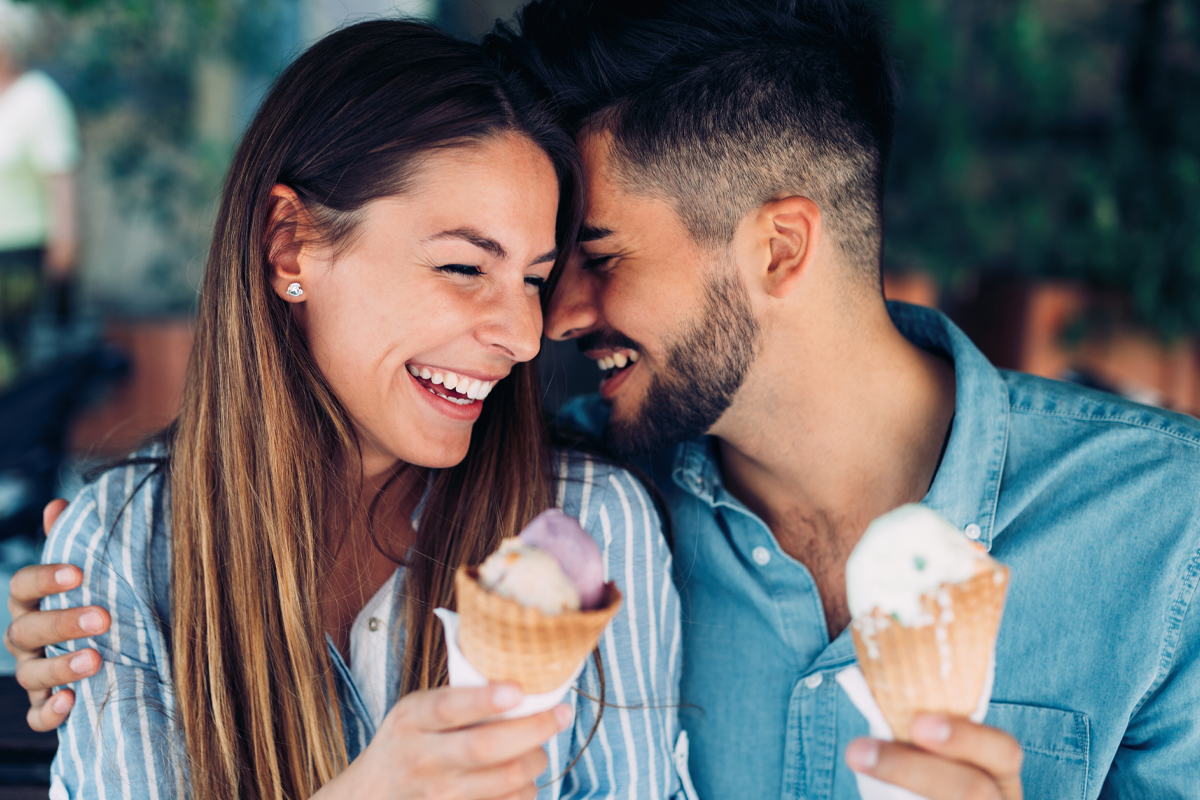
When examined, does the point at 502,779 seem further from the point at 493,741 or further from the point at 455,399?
the point at 455,399

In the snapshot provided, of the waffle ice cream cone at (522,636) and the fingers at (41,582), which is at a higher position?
the fingers at (41,582)

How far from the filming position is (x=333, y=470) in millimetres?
1728

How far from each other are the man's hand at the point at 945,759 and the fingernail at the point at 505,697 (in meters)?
0.40

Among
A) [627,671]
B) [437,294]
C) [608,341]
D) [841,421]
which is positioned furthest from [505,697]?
[841,421]

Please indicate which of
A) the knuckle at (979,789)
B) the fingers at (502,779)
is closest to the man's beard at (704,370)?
the fingers at (502,779)

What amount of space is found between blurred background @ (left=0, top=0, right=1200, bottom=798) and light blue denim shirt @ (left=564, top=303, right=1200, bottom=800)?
257 cm

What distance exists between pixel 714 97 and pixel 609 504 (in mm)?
866

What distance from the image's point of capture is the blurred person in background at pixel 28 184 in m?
5.00

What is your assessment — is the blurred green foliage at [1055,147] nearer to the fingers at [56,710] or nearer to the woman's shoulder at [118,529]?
the woman's shoulder at [118,529]

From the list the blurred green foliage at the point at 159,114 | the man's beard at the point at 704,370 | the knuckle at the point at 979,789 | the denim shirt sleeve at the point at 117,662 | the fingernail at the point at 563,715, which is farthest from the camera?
the blurred green foliage at the point at 159,114

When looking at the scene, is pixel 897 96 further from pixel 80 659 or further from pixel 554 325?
pixel 80 659

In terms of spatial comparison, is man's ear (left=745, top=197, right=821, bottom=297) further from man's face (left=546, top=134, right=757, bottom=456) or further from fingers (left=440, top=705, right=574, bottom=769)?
fingers (left=440, top=705, right=574, bottom=769)

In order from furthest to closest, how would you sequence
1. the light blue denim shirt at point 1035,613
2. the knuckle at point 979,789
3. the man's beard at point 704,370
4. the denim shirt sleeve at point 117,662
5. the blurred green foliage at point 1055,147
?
the blurred green foliage at point 1055,147, the man's beard at point 704,370, the light blue denim shirt at point 1035,613, the denim shirt sleeve at point 117,662, the knuckle at point 979,789

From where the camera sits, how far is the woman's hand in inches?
39.7
